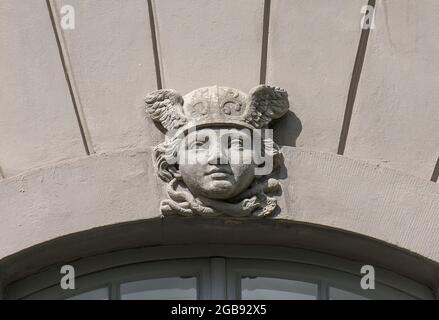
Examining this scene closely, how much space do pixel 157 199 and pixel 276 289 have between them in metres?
1.02

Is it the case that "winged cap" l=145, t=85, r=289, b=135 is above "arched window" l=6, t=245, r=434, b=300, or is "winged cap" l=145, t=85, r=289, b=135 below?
above

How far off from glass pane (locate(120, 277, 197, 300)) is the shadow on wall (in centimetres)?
110

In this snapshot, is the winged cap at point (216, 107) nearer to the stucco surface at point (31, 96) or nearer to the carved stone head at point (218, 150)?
the carved stone head at point (218, 150)

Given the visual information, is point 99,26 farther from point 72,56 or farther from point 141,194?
point 141,194

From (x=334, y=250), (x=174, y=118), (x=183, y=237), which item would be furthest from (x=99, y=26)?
(x=334, y=250)

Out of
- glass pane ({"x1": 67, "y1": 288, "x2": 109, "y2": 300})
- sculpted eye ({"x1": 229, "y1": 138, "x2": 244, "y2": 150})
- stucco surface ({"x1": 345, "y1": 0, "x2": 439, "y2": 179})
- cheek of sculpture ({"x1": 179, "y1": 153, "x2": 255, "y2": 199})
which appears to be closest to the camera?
cheek of sculpture ({"x1": 179, "y1": 153, "x2": 255, "y2": 199})

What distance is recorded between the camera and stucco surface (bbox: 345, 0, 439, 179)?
9969 millimetres

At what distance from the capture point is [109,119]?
32.8ft

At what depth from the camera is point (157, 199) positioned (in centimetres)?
973

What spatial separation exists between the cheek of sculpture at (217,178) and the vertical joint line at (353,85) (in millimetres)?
710

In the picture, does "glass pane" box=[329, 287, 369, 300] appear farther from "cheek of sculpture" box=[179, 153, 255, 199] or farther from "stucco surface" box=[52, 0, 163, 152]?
"stucco surface" box=[52, 0, 163, 152]

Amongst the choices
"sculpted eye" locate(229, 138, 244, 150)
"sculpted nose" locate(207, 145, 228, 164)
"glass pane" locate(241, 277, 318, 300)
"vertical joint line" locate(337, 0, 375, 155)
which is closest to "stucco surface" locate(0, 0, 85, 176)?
"sculpted nose" locate(207, 145, 228, 164)

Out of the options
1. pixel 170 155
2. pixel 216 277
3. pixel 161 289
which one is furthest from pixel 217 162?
pixel 161 289

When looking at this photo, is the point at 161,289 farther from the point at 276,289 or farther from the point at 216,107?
the point at 216,107
